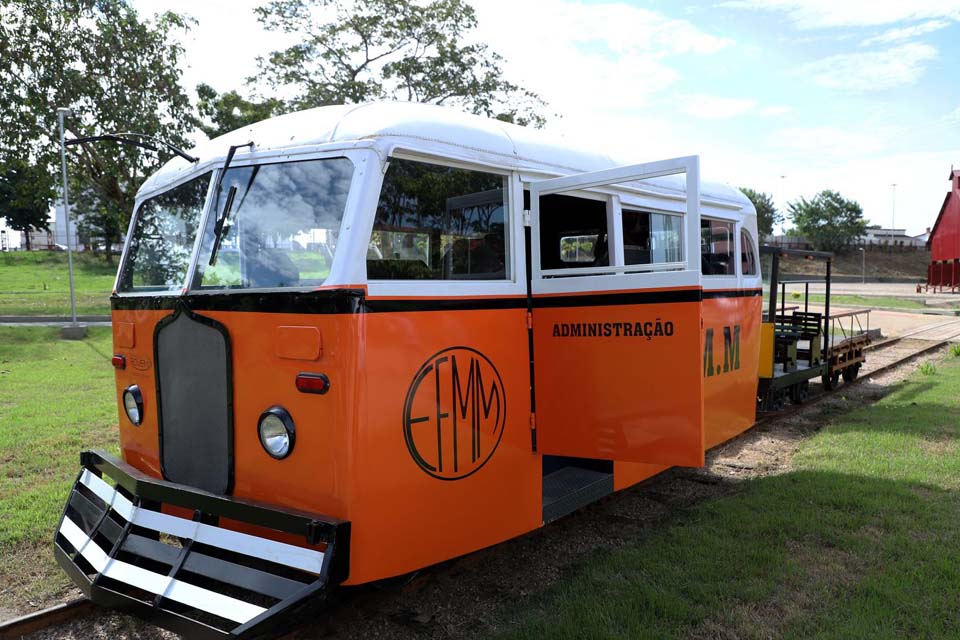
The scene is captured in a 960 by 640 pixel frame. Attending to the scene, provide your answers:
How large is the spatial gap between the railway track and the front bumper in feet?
0.87

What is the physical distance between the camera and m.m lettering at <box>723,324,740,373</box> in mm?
5555

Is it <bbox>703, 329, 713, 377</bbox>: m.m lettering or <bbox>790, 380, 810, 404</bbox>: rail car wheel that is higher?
<bbox>703, 329, 713, 377</bbox>: m.m lettering

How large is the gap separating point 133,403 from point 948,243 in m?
51.6

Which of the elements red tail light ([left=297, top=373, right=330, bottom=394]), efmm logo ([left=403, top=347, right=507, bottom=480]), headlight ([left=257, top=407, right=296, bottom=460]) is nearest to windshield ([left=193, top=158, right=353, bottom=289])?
red tail light ([left=297, top=373, right=330, bottom=394])

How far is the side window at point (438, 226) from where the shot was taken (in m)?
3.35

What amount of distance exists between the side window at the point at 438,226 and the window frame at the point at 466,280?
0.08 feet

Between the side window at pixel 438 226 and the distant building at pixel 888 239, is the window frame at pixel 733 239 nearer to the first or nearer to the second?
the side window at pixel 438 226

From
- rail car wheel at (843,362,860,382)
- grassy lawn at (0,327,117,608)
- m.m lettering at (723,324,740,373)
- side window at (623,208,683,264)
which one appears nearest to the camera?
grassy lawn at (0,327,117,608)

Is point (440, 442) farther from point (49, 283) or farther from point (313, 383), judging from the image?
point (49, 283)

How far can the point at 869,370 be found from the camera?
12.4 meters

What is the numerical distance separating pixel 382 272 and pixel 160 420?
5.41 ft

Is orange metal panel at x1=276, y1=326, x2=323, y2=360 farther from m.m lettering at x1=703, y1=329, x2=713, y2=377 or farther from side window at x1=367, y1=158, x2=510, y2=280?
m.m lettering at x1=703, y1=329, x2=713, y2=377

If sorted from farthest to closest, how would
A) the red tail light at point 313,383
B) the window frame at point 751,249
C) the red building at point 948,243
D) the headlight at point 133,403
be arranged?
the red building at point 948,243 < the window frame at point 751,249 < the headlight at point 133,403 < the red tail light at point 313,383

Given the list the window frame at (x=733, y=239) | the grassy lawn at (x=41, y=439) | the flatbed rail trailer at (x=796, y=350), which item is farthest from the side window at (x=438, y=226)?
the flatbed rail trailer at (x=796, y=350)
